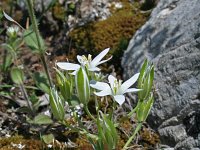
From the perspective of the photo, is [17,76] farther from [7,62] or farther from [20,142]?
[20,142]

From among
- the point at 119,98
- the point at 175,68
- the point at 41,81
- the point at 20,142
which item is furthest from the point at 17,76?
the point at 119,98

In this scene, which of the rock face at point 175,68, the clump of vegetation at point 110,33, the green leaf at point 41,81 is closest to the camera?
the rock face at point 175,68

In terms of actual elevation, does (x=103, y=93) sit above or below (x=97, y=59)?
below

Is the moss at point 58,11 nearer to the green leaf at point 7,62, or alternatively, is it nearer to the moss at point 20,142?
the green leaf at point 7,62

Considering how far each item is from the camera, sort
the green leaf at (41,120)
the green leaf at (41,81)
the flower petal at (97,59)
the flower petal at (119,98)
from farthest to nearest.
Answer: the green leaf at (41,81)
the green leaf at (41,120)
the flower petal at (97,59)
the flower petal at (119,98)

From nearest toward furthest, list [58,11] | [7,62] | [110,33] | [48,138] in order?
[48,138], [7,62], [110,33], [58,11]

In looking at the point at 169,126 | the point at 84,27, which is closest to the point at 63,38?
the point at 84,27

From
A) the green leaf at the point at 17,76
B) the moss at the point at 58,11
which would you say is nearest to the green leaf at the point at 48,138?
the green leaf at the point at 17,76

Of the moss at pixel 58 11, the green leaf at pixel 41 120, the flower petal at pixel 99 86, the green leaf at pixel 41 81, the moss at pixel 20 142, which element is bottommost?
the moss at pixel 20 142

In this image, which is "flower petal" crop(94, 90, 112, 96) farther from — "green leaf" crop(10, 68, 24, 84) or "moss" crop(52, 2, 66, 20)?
"moss" crop(52, 2, 66, 20)
